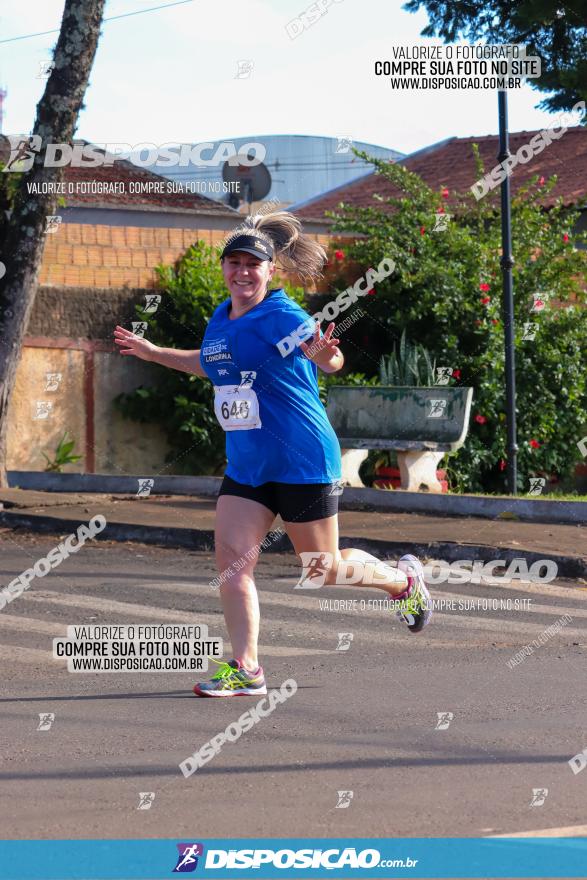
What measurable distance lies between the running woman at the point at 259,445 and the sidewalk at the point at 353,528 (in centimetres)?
459

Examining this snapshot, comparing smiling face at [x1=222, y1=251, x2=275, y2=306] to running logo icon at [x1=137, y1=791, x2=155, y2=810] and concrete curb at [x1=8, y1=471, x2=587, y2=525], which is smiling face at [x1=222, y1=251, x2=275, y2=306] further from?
concrete curb at [x1=8, y1=471, x2=587, y2=525]

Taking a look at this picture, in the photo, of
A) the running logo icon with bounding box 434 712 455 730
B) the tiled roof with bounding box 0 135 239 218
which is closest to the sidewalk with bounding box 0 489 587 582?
the running logo icon with bounding box 434 712 455 730

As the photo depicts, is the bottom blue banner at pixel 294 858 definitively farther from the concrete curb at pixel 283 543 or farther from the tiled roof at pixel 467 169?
the tiled roof at pixel 467 169

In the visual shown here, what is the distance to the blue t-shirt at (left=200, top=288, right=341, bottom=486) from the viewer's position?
19.3 ft

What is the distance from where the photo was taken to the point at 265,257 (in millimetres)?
5984

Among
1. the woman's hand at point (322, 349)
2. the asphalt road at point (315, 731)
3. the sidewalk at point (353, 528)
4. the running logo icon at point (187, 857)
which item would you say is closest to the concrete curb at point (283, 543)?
the sidewalk at point (353, 528)

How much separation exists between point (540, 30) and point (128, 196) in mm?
15703

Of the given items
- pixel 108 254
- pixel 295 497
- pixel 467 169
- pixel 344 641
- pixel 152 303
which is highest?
pixel 467 169

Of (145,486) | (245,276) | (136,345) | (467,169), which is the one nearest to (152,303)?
(145,486)

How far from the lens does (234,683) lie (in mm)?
5891

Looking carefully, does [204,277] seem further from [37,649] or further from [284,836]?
[284,836]

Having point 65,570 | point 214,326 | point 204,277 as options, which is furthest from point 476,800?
point 204,277

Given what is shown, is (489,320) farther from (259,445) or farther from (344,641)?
(259,445)

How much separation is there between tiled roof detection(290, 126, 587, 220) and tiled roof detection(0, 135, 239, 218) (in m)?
2.22
